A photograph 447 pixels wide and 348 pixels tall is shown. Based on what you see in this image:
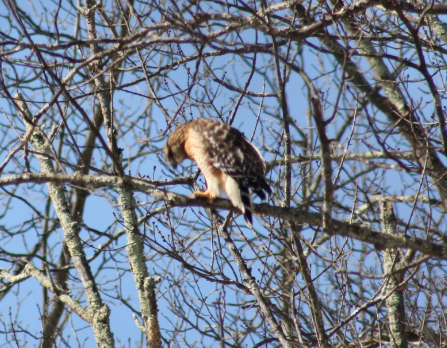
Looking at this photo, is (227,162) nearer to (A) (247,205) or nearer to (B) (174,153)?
(A) (247,205)

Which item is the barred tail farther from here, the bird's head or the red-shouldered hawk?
the bird's head

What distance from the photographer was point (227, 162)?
11.8 ft

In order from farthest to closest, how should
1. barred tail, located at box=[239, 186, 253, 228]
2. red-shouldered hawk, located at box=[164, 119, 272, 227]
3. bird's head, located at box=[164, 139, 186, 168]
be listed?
bird's head, located at box=[164, 139, 186, 168], red-shouldered hawk, located at box=[164, 119, 272, 227], barred tail, located at box=[239, 186, 253, 228]

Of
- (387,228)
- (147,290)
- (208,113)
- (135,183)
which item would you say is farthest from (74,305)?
(387,228)

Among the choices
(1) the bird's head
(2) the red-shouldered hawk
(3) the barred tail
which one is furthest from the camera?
(1) the bird's head

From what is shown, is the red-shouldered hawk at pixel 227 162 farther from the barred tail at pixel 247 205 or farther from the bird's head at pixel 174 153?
the bird's head at pixel 174 153

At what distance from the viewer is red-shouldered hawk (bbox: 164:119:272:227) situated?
3.42m

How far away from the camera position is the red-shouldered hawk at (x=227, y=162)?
342 centimetres

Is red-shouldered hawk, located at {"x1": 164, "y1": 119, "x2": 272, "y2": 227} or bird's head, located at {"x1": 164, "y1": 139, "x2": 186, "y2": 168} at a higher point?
bird's head, located at {"x1": 164, "y1": 139, "x2": 186, "y2": 168}

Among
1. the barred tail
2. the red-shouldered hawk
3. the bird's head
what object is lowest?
the barred tail

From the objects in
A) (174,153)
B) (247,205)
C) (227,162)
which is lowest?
(247,205)

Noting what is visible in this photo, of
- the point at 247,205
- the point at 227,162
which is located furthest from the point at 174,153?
the point at 247,205

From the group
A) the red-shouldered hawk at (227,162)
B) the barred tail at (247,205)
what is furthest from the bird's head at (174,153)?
the barred tail at (247,205)

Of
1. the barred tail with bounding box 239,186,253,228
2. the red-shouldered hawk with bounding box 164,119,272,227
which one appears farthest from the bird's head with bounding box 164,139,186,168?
the barred tail with bounding box 239,186,253,228
